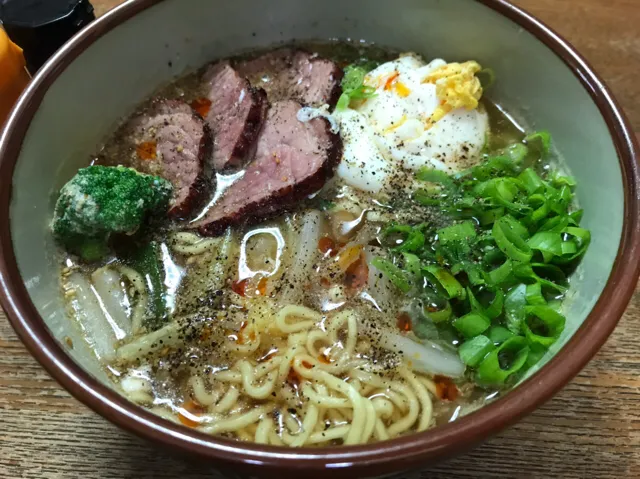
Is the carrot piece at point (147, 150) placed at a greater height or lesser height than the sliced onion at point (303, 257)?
greater

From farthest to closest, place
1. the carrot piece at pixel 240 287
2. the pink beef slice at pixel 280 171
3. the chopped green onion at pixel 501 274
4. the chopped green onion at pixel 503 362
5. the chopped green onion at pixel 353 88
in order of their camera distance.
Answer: the chopped green onion at pixel 353 88
the pink beef slice at pixel 280 171
the carrot piece at pixel 240 287
the chopped green onion at pixel 501 274
the chopped green onion at pixel 503 362

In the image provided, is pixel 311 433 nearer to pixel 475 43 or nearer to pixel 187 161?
pixel 187 161

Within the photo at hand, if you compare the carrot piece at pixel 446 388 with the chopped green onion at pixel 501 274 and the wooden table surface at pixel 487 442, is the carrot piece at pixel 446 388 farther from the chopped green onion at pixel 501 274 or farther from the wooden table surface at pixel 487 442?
the chopped green onion at pixel 501 274

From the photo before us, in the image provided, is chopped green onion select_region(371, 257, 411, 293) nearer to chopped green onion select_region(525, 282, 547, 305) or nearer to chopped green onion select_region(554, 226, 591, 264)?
chopped green onion select_region(525, 282, 547, 305)

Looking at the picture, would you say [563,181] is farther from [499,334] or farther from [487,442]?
[487,442]

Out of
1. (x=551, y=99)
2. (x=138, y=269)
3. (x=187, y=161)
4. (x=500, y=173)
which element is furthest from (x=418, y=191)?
(x=138, y=269)

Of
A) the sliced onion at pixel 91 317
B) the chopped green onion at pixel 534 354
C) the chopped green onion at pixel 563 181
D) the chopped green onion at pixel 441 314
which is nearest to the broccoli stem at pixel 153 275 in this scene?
the sliced onion at pixel 91 317

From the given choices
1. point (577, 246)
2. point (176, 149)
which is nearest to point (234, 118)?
point (176, 149)
